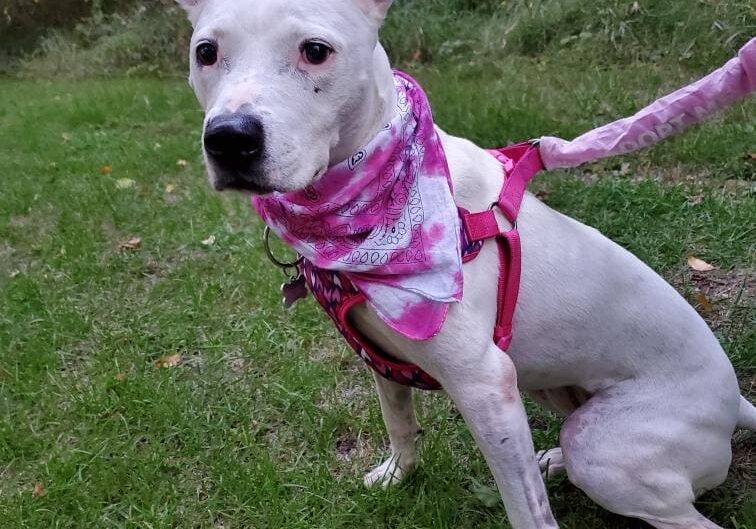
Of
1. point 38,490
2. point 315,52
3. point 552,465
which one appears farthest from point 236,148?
point 38,490

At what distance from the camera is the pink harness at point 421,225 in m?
1.90

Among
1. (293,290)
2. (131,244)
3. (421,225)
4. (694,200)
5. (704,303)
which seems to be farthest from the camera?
(131,244)

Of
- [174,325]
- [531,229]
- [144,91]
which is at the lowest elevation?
[144,91]

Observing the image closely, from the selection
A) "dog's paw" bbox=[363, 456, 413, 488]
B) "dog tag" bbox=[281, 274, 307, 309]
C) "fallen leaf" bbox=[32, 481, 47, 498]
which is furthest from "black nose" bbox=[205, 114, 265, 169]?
"fallen leaf" bbox=[32, 481, 47, 498]

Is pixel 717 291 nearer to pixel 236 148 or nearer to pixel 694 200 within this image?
pixel 694 200

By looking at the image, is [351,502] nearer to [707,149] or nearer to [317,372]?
[317,372]

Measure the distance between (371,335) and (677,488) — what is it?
952mm

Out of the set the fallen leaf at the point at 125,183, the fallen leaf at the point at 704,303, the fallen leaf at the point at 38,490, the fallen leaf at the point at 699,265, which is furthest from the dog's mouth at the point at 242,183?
the fallen leaf at the point at 125,183

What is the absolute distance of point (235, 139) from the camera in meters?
1.65

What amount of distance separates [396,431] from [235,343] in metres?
1.24

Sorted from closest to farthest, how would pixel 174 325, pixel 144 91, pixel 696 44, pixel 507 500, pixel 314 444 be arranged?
pixel 507 500 < pixel 314 444 < pixel 174 325 < pixel 696 44 < pixel 144 91

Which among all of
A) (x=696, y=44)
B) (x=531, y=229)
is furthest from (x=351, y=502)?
(x=696, y=44)

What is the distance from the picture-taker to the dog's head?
1.67 metres

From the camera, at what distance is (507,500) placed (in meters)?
2.05
